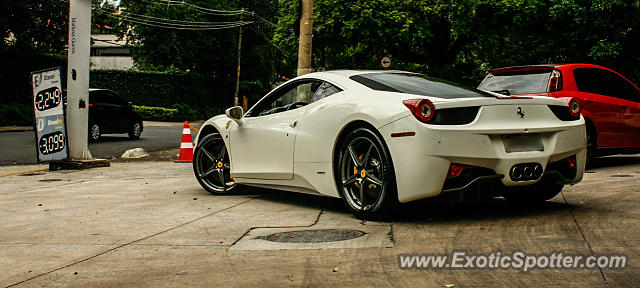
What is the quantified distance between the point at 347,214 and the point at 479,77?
29.4 m

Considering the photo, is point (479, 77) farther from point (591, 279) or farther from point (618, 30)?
point (591, 279)

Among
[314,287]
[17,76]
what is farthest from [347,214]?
[17,76]

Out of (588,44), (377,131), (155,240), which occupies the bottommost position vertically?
(155,240)

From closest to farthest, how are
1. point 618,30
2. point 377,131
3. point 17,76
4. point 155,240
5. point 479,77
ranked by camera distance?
point 155,240 < point 377,131 < point 618,30 < point 17,76 < point 479,77

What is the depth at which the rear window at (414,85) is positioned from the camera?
5.61 meters

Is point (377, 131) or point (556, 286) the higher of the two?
point (377, 131)

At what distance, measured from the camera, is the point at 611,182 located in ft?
26.2

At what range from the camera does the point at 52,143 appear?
11750mm

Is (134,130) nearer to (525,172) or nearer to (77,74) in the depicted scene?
(77,74)

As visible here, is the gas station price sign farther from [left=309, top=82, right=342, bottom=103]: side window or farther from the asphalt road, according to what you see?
[left=309, top=82, right=342, bottom=103]: side window

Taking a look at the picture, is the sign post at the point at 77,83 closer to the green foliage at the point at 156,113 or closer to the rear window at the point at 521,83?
the rear window at the point at 521,83

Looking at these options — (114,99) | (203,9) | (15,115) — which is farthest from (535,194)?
(203,9)

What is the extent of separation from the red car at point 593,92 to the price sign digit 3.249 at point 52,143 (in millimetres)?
6886

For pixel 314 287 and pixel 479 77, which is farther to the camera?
pixel 479 77
